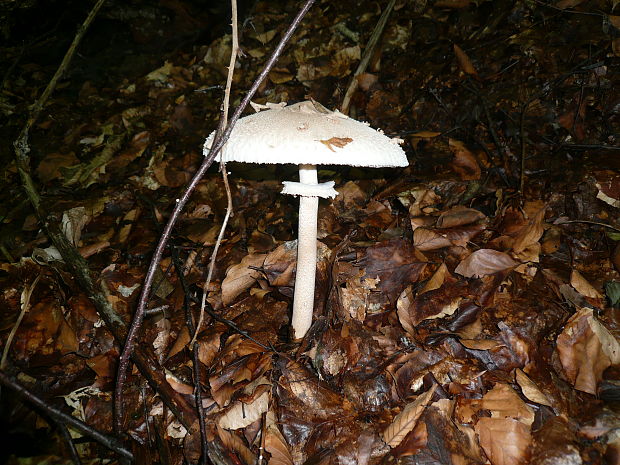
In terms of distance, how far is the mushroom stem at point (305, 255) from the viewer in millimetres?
2166

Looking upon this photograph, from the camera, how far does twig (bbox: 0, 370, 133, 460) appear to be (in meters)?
1.44

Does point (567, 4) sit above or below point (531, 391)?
above

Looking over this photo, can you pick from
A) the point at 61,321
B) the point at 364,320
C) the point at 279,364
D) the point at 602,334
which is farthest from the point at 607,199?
the point at 61,321

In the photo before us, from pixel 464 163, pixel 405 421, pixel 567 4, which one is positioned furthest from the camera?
pixel 567 4

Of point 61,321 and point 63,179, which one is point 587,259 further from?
point 63,179

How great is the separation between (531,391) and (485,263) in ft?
2.82

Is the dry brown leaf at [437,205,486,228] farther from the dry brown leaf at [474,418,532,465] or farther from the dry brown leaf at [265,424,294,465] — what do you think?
the dry brown leaf at [265,424,294,465]

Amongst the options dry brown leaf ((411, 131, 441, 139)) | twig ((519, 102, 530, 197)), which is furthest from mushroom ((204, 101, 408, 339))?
dry brown leaf ((411, 131, 441, 139))

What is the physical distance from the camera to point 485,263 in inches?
95.3

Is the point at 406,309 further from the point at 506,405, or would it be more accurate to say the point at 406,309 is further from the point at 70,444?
the point at 70,444

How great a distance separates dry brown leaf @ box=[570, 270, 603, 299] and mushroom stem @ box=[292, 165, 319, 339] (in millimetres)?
1749

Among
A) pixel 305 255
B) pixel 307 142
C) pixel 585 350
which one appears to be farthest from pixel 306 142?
pixel 585 350

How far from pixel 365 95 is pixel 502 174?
6.21ft

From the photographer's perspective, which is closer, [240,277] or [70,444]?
[70,444]
